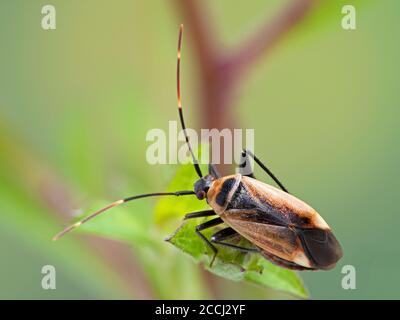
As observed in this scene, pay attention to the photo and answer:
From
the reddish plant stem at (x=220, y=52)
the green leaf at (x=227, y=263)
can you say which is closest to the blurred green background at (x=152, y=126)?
the reddish plant stem at (x=220, y=52)

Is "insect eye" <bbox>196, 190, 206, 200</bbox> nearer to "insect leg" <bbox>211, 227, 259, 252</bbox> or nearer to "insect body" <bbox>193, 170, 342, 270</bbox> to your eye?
"insect body" <bbox>193, 170, 342, 270</bbox>

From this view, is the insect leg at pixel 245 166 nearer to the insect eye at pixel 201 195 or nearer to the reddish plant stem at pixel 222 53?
the reddish plant stem at pixel 222 53

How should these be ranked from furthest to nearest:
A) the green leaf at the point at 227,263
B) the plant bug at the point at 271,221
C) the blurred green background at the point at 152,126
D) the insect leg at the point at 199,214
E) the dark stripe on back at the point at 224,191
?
the blurred green background at the point at 152,126 → the dark stripe on back at the point at 224,191 → the plant bug at the point at 271,221 → the insect leg at the point at 199,214 → the green leaf at the point at 227,263

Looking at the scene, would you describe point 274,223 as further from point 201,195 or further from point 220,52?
point 220,52

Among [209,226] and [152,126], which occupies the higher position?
[152,126]

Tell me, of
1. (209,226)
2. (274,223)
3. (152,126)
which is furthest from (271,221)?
(152,126)

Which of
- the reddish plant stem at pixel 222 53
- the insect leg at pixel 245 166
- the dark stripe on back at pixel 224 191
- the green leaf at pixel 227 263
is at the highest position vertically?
the reddish plant stem at pixel 222 53

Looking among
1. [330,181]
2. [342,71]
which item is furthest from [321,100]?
[330,181]
